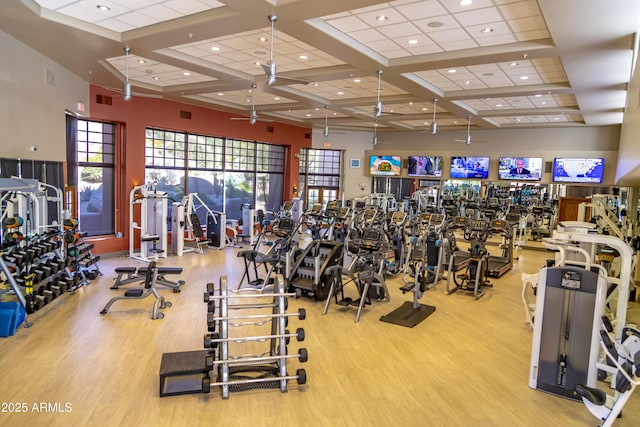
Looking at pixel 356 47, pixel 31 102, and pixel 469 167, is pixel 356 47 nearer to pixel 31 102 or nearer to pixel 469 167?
pixel 31 102

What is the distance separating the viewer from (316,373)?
4.24 meters

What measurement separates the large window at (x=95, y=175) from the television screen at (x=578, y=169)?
12729 millimetres

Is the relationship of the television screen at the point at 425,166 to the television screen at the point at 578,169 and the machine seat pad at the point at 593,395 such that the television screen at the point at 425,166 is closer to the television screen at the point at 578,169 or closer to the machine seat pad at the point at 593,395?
the television screen at the point at 578,169

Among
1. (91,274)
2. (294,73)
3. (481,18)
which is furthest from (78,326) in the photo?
(481,18)

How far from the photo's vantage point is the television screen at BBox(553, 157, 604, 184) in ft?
41.8

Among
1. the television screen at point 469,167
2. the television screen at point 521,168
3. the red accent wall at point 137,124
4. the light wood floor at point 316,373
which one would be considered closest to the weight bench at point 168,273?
the light wood floor at point 316,373

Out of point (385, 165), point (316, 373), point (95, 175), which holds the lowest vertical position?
point (316, 373)

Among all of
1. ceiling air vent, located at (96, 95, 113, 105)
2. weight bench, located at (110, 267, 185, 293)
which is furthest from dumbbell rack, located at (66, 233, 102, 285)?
ceiling air vent, located at (96, 95, 113, 105)

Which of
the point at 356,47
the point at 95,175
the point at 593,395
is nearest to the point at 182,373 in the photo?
the point at 593,395

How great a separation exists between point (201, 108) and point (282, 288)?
29.3ft

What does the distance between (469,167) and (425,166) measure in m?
1.54

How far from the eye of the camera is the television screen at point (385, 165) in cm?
1603

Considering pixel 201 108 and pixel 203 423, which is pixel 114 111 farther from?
pixel 203 423

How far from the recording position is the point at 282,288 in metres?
3.99
